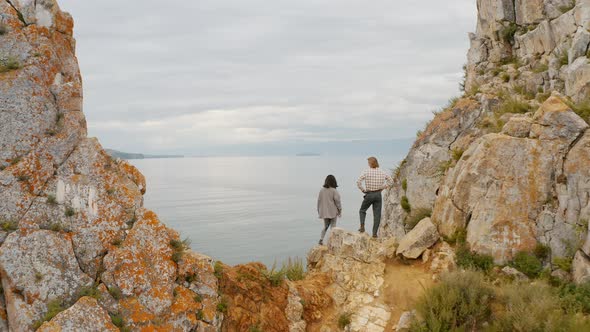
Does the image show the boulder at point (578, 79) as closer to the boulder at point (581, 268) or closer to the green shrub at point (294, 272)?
the boulder at point (581, 268)

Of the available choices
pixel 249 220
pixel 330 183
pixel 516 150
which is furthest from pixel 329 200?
pixel 249 220

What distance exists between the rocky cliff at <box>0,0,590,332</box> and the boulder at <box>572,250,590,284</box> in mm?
32

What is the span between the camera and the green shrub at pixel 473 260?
39.1ft

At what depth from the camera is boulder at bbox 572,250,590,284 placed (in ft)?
34.8

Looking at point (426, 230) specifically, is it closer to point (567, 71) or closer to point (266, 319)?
point (266, 319)

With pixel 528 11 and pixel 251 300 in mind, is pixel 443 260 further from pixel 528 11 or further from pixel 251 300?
pixel 528 11

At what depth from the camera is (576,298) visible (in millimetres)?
10203

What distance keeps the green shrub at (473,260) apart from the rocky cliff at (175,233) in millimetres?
173

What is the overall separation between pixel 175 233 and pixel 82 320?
2719 millimetres

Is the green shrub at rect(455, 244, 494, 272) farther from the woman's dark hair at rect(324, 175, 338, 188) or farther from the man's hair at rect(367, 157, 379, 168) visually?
the woman's dark hair at rect(324, 175, 338, 188)

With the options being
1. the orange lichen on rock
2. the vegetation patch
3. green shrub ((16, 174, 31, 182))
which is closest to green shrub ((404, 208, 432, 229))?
the orange lichen on rock

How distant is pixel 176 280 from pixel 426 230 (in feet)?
23.9

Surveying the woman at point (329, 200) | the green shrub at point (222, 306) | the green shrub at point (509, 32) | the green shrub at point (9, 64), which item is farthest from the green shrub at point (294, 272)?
the green shrub at point (509, 32)

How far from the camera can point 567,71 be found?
15875 millimetres
